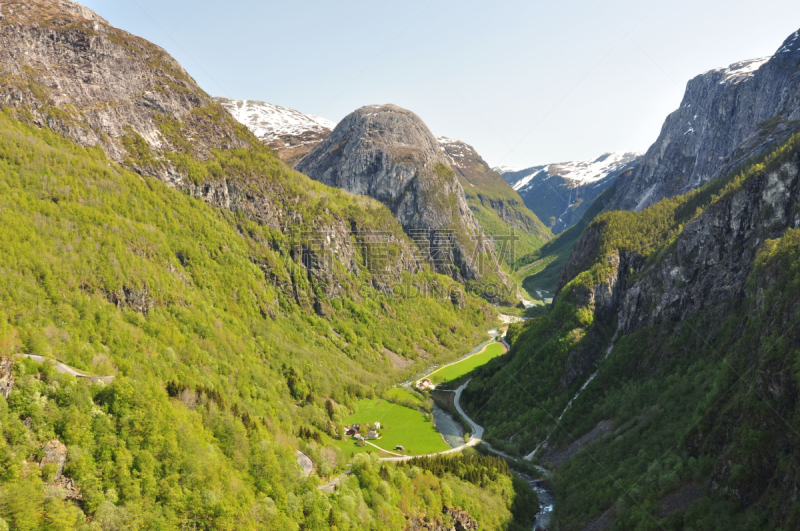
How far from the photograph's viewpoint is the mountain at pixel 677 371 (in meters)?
57.2

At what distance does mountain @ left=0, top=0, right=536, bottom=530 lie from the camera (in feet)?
187

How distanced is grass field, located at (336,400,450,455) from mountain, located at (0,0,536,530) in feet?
18.7

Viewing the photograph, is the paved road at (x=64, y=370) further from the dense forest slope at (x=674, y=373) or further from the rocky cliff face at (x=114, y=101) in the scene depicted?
the rocky cliff face at (x=114, y=101)

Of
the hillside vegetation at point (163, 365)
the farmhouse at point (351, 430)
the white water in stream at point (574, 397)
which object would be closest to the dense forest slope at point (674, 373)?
the white water in stream at point (574, 397)

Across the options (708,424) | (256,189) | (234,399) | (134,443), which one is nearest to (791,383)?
(708,424)

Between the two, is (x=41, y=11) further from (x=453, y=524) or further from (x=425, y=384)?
(x=453, y=524)

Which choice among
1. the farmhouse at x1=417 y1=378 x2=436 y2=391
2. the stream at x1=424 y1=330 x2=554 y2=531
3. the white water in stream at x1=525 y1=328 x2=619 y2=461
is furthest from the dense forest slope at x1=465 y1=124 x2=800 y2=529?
the farmhouse at x1=417 y1=378 x2=436 y2=391

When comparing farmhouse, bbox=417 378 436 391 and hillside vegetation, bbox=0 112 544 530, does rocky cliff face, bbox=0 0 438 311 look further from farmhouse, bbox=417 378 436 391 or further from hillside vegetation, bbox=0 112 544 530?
farmhouse, bbox=417 378 436 391

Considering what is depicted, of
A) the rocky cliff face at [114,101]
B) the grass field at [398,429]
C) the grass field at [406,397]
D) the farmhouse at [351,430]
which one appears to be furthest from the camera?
the grass field at [406,397]

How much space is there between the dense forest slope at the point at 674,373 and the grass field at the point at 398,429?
17.1 metres

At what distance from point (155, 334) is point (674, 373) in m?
119

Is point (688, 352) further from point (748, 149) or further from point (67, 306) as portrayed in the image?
point (67, 306)

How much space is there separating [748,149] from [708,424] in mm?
134871

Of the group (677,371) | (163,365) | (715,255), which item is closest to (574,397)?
(677,371)
